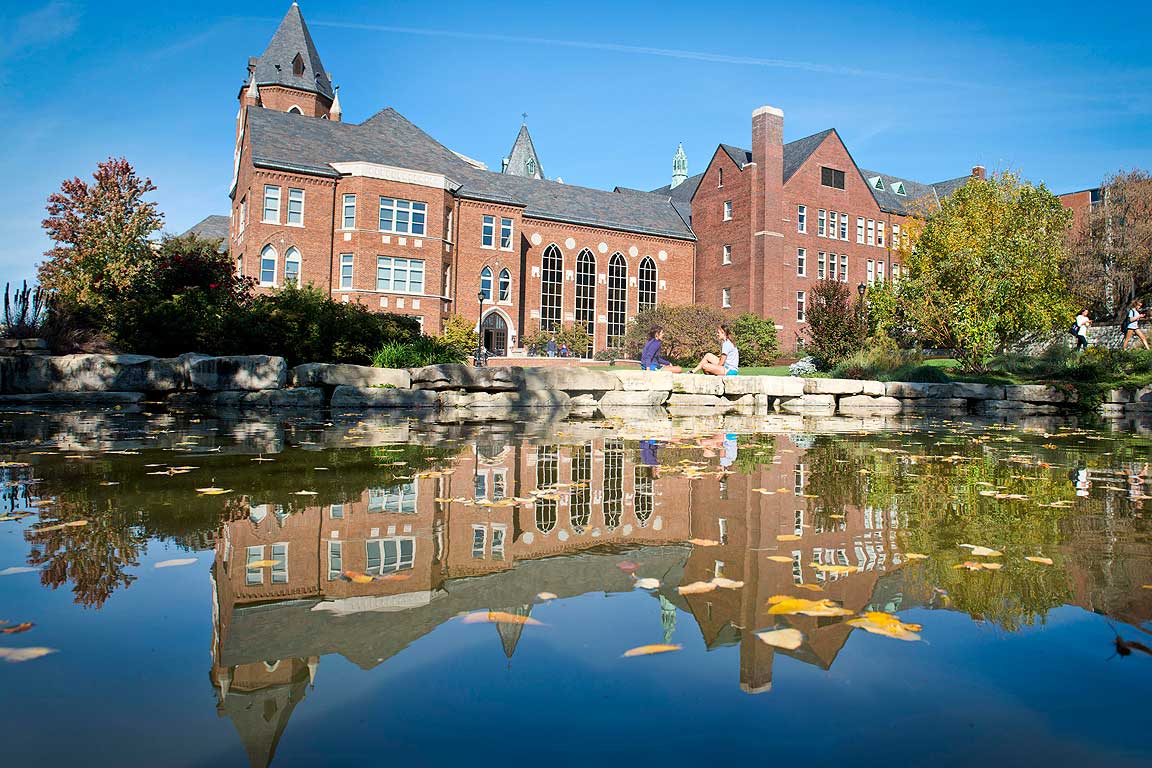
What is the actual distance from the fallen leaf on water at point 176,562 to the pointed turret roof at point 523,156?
75.9 meters

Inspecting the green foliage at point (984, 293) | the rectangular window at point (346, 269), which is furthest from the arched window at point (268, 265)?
the green foliage at point (984, 293)

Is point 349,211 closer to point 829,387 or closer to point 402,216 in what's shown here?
point 402,216

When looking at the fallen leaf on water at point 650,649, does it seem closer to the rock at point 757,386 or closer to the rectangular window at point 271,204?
the rock at point 757,386

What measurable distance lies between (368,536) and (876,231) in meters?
56.0

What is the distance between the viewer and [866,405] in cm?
1545

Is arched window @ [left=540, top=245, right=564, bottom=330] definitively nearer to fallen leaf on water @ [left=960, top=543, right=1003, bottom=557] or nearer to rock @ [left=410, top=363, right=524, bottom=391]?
rock @ [left=410, top=363, right=524, bottom=391]

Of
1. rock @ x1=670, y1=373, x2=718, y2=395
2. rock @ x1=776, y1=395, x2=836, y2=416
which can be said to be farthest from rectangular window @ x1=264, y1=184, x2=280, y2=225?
rock @ x1=776, y1=395, x2=836, y2=416

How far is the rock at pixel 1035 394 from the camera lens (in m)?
16.4

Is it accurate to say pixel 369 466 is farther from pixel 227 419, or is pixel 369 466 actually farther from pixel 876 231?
pixel 876 231

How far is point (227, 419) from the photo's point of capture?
33.2 ft

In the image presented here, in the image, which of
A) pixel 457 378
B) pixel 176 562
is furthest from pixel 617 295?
pixel 176 562

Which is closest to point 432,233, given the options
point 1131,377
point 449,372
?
point 449,372

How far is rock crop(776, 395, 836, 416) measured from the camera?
15.0 metres

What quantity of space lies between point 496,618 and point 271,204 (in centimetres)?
3897
